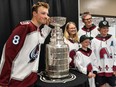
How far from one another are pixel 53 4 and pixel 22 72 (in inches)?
44.3

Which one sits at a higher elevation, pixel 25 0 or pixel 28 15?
pixel 25 0

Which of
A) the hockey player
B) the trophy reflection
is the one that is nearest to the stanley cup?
the trophy reflection

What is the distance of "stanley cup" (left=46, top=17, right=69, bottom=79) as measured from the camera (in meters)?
1.88

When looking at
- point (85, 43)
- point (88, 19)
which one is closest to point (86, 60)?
point (85, 43)

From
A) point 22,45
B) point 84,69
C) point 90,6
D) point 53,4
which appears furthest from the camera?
point 90,6

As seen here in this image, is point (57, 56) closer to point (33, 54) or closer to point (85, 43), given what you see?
point (33, 54)

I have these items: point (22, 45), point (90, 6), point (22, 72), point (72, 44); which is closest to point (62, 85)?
point (22, 72)

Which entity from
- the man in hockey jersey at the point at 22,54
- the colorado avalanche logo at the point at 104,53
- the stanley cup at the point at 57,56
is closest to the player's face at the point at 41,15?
the man in hockey jersey at the point at 22,54

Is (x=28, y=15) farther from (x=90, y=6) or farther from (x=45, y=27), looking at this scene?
(x=90, y=6)

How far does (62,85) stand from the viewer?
174 centimetres

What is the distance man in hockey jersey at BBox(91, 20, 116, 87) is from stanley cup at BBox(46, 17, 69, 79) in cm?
60

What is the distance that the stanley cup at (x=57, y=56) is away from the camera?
188cm

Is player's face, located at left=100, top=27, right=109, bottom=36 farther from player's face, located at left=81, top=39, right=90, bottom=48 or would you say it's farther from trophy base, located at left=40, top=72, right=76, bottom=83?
trophy base, located at left=40, top=72, right=76, bottom=83

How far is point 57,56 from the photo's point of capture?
1884 millimetres
